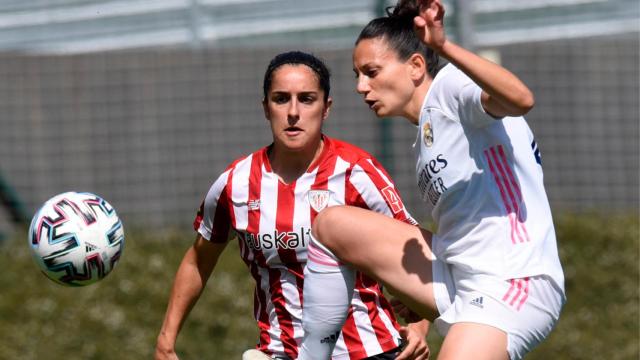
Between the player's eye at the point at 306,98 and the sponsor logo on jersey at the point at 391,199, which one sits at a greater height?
the player's eye at the point at 306,98

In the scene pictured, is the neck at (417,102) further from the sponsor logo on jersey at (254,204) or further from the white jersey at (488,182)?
the sponsor logo on jersey at (254,204)

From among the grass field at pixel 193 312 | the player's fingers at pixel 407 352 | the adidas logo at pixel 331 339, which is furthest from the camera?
the grass field at pixel 193 312

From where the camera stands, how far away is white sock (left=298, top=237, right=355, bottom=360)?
182 inches

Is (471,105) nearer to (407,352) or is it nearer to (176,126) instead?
(407,352)

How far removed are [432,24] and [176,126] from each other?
15.8 ft

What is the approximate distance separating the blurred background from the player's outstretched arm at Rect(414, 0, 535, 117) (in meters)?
4.36

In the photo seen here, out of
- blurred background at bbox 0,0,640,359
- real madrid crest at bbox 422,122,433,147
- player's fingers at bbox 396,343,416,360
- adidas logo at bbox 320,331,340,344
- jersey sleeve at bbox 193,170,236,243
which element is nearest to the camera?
real madrid crest at bbox 422,122,433,147

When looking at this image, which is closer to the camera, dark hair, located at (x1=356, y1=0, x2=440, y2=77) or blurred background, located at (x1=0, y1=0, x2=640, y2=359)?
dark hair, located at (x1=356, y1=0, x2=440, y2=77)

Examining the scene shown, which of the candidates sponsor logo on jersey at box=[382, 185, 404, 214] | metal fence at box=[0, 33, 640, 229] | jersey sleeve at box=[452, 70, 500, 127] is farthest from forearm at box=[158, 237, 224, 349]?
metal fence at box=[0, 33, 640, 229]

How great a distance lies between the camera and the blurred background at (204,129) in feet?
27.3

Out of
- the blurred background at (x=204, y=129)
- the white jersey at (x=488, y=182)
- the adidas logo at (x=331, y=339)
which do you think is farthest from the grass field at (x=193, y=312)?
the white jersey at (x=488, y=182)

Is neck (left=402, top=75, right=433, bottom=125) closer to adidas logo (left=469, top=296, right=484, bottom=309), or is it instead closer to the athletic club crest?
the athletic club crest

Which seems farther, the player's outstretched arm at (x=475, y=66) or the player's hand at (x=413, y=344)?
the player's hand at (x=413, y=344)

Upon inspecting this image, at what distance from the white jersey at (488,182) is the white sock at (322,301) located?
0.50 m
